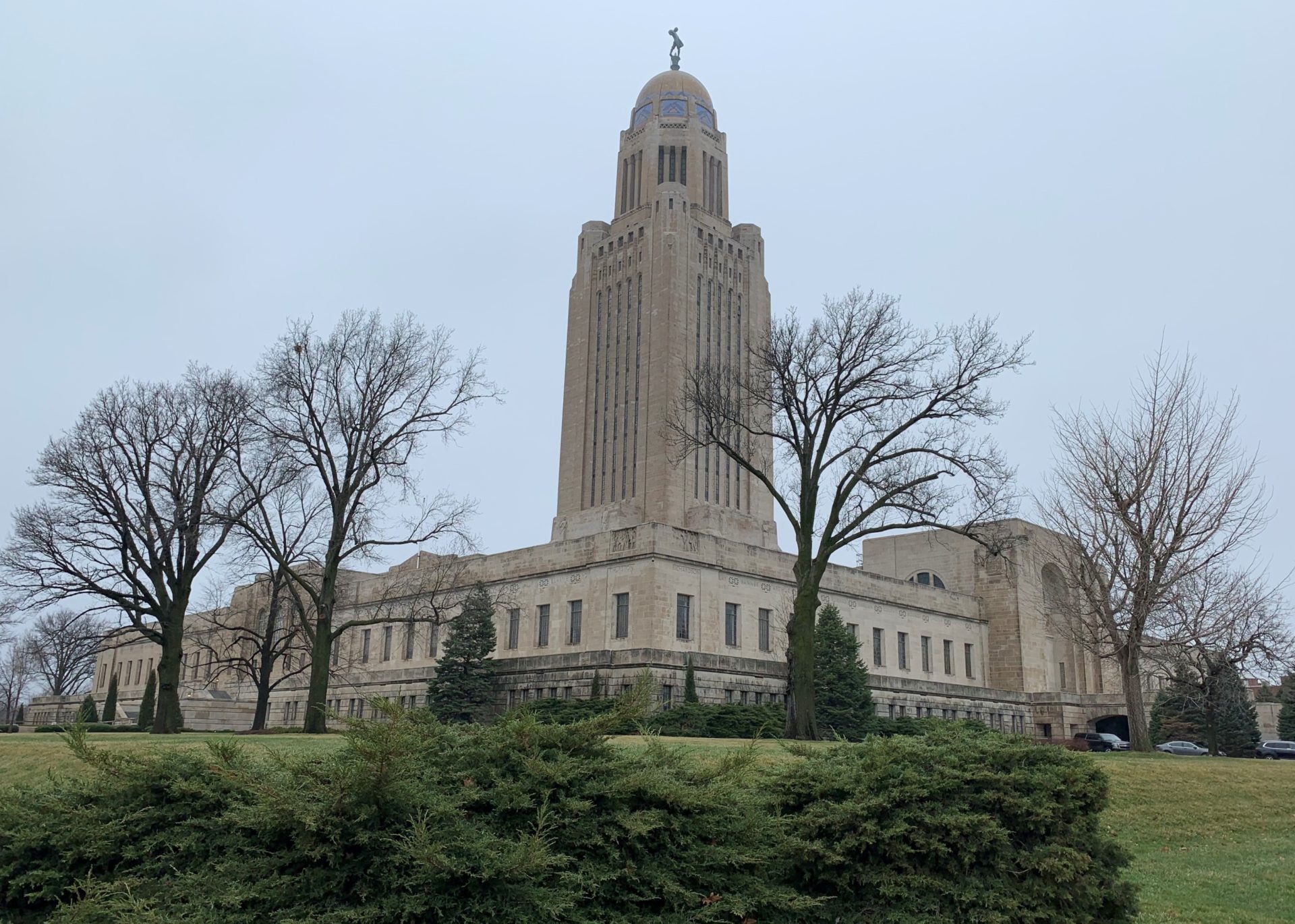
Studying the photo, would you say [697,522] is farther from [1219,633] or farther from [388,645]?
[1219,633]

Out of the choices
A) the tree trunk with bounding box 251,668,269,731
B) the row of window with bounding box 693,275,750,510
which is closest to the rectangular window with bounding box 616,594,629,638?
the tree trunk with bounding box 251,668,269,731

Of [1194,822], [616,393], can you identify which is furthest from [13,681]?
[1194,822]

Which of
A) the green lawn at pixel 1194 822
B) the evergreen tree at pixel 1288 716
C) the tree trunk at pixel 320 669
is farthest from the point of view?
the evergreen tree at pixel 1288 716

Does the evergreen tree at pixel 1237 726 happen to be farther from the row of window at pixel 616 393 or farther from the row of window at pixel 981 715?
the row of window at pixel 616 393

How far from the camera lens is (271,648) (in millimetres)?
42688

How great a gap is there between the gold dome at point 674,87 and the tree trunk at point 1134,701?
63.1m

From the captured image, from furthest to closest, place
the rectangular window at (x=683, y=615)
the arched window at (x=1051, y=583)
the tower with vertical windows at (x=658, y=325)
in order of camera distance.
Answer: the tower with vertical windows at (x=658, y=325) → the arched window at (x=1051, y=583) → the rectangular window at (x=683, y=615)

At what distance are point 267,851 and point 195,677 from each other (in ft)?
242

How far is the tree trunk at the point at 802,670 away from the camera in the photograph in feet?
85.8

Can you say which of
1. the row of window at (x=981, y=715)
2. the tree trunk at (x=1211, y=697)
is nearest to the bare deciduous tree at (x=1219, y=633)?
the tree trunk at (x=1211, y=697)

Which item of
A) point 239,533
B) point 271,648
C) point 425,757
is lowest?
point 425,757

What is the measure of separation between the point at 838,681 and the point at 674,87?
185ft

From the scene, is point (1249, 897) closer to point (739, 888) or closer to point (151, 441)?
point (739, 888)

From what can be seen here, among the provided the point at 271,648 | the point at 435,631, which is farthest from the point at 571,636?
the point at 271,648
